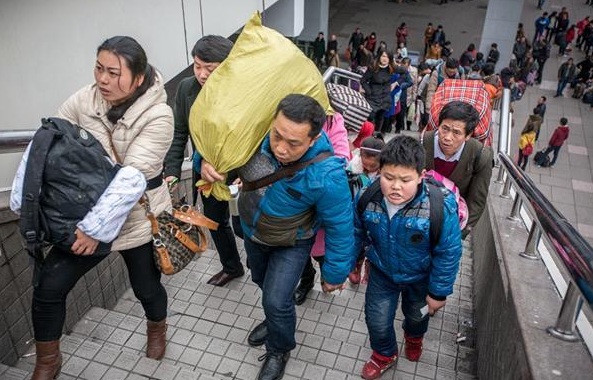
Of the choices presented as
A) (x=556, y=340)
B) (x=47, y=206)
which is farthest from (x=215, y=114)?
(x=556, y=340)

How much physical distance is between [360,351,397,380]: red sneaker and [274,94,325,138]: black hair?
1.54 metres

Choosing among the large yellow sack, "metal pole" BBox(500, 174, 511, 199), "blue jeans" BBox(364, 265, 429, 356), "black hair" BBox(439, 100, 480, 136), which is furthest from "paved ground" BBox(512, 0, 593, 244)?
the large yellow sack

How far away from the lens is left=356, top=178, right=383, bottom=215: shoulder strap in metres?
2.88

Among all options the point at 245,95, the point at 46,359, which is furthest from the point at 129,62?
the point at 46,359

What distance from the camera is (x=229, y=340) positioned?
3.52 meters

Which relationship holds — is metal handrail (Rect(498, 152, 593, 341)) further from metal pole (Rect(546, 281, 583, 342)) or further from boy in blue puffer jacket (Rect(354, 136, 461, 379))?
boy in blue puffer jacket (Rect(354, 136, 461, 379))

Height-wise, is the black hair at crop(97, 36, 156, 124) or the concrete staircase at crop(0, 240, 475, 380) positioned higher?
the black hair at crop(97, 36, 156, 124)

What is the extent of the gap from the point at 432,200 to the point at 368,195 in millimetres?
347

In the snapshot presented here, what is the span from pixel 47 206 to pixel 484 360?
2.64m

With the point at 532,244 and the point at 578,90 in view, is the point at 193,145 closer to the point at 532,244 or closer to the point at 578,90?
the point at 532,244

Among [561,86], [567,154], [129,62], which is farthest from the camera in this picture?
[561,86]

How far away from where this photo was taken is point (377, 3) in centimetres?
2491

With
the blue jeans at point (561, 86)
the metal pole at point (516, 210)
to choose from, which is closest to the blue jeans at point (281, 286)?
the metal pole at point (516, 210)

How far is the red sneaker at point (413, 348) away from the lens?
3391 mm
